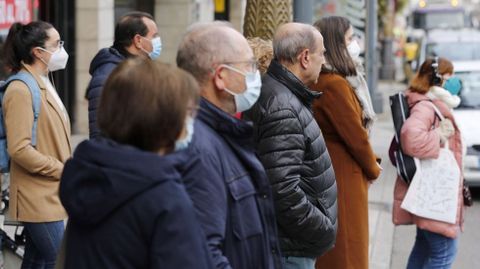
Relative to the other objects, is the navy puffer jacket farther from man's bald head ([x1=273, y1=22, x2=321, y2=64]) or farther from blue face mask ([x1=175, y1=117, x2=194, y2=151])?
blue face mask ([x1=175, y1=117, x2=194, y2=151])

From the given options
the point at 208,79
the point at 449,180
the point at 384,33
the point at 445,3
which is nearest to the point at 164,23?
the point at 449,180

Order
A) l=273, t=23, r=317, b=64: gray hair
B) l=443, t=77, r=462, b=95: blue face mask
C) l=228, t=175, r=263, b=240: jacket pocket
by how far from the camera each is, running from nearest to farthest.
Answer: l=228, t=175, r=263, b=240: jacket pocket < l=273, t=23, r=317, b=64: gray hair < l=443, t=77, r=462, b=95: blue face mask

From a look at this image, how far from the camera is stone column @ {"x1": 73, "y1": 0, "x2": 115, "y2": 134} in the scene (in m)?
15.3

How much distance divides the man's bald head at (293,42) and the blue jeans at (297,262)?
874 millimetres

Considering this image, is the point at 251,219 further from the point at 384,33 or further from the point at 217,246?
the point at 384,33

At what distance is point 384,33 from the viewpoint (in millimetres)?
39594

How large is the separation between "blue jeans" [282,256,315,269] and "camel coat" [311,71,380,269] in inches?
42.0

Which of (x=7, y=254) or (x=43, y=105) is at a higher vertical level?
(x=43, y=105)

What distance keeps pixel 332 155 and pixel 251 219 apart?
242 cm

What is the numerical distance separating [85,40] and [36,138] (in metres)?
10.3

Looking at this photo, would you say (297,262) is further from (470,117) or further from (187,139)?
(470,117)

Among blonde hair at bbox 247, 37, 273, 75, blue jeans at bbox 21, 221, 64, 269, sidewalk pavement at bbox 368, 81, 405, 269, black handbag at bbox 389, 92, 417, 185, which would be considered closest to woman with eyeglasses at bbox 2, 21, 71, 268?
blue jeans at bbox 21, 221, 64, 269

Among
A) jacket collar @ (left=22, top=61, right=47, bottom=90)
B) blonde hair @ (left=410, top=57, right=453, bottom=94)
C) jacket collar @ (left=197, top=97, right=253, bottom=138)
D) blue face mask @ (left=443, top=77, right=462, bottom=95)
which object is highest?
jacket collar @ (left=197, top=97, right=253, bottom=138)

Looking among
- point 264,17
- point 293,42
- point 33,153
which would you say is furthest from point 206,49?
point 264,17
